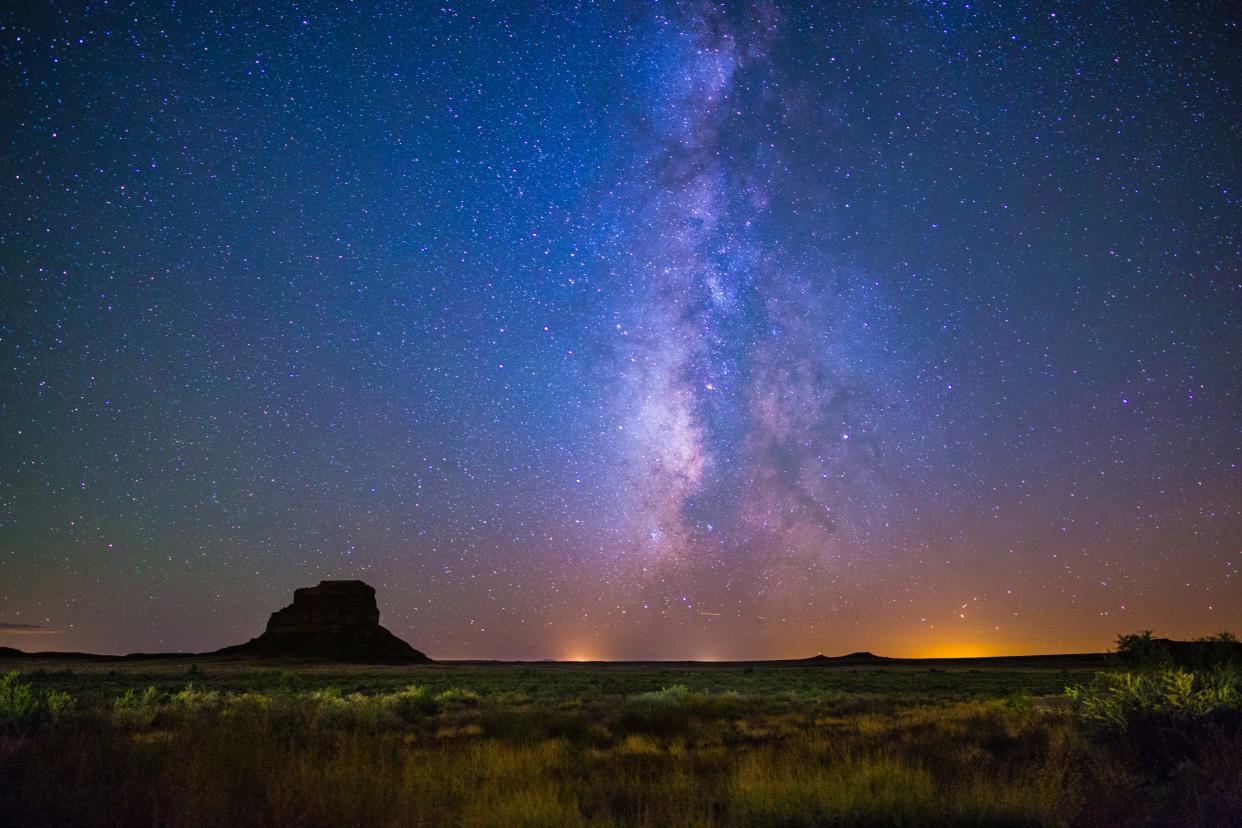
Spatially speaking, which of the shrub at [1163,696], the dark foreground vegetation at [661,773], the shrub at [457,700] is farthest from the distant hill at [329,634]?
the shrub at [1163,696]

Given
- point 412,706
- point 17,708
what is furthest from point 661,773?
point 412,706

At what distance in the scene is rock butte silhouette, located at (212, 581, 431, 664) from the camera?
126 m

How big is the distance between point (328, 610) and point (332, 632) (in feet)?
25.9

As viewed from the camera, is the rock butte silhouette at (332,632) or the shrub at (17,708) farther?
the rock butte silhouette at (332,632)

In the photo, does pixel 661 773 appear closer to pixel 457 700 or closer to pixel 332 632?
pixel 457 700

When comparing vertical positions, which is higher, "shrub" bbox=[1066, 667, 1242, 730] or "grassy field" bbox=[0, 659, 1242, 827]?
"shrub" bbox=[1066, 667, 1242, 730]

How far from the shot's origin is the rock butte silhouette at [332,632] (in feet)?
414

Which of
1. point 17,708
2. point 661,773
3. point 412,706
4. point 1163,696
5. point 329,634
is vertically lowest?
point 329,634

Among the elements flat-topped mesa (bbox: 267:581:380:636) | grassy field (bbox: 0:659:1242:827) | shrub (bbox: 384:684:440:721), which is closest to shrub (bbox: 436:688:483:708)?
shrub (bbox: 384:684:440:721)

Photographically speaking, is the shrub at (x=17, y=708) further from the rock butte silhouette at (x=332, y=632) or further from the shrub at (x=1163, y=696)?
the rock butte silhouette at (x=332, y=632)

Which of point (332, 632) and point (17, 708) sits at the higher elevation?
point (17, 708)

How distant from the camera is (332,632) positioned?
133m

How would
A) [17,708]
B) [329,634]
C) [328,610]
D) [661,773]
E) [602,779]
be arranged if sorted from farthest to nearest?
[328,610] → [329,634] → [17,708] → [661,773] → [602,779]

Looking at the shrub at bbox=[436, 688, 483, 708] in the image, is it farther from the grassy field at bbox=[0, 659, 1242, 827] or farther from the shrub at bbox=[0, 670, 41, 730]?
the shrub at bbox=[0, 670, 41, 730]
